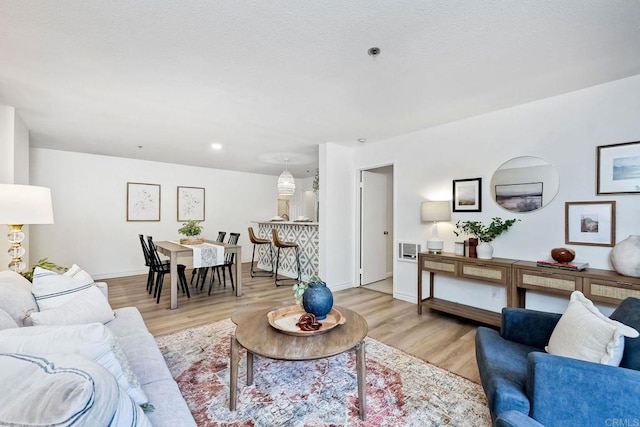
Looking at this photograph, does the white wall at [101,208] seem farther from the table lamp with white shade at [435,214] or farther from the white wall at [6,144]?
the table lamp with white shade at [435,214]

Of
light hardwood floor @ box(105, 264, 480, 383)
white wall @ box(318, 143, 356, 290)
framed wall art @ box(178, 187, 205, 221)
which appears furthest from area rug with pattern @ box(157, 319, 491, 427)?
framed wall art @ box(178, 187, 205, 221)

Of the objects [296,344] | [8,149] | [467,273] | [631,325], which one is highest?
[8,149]

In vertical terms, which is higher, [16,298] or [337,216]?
[337,216]

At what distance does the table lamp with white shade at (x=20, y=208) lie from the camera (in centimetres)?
221

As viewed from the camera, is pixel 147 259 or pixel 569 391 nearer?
pixel 569 391

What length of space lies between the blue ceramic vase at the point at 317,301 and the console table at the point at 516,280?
1.99 m

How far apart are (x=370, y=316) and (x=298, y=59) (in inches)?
116

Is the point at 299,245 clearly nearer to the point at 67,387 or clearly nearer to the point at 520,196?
the point at 520,196

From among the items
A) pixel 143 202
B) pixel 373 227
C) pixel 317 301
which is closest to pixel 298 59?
pixel 317 301

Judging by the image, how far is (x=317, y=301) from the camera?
1984mm

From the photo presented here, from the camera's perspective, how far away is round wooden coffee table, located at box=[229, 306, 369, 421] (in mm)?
1594

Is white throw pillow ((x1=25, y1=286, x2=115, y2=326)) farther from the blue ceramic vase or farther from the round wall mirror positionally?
the round wall mirror

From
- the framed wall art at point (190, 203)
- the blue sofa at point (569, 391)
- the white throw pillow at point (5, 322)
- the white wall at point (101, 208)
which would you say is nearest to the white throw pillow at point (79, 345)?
the white throw pillow at point (5, 322)

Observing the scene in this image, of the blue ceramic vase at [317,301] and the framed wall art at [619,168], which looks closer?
the blue ceramic vase at [317,301]
